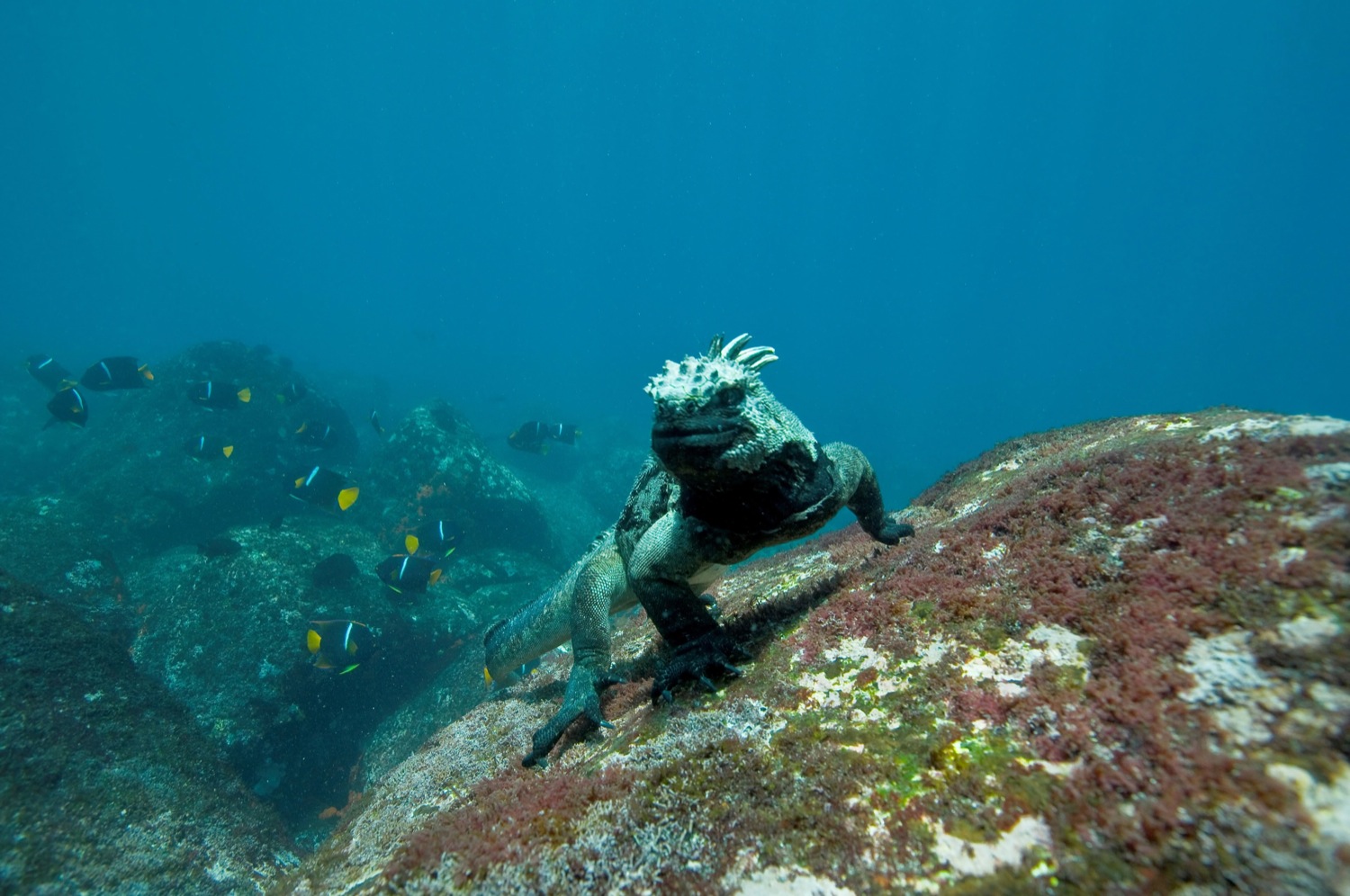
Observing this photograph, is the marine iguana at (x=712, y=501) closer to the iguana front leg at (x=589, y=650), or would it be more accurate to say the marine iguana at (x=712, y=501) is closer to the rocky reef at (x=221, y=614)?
the iguana front leg at (x=589, y=650)

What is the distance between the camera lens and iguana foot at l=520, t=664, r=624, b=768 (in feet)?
11.4

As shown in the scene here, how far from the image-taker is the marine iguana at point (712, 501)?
2.98m

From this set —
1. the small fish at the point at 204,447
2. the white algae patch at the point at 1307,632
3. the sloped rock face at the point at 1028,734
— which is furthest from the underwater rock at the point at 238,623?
the white algae patch at the point at 1307,632

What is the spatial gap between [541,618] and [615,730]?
8.20 ft

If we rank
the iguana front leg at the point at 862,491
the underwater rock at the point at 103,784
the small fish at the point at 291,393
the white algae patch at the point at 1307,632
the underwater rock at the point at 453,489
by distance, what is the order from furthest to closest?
the small fish at the point at 291,393, the underwater rock at the point at 453,489, the underwater rock at the point at 103,784, the iguana front leg at the point at 862,491, the white algae patch at the point at 1307,632

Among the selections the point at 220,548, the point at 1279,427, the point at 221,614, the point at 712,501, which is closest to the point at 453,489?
the point at 220,548

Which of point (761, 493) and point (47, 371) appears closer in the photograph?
point (761, 493)

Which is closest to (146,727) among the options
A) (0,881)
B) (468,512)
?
(0,881)

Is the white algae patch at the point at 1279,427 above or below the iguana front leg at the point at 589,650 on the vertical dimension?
below

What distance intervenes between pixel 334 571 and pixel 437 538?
7.62 feet

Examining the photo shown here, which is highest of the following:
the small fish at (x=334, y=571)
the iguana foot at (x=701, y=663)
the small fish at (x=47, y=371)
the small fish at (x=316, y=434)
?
the small fish at (x=47, y=371)

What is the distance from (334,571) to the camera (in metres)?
11.6

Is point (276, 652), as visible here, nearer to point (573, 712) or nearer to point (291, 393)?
point (573, 712)

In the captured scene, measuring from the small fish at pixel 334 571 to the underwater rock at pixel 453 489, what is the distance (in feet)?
12.9
